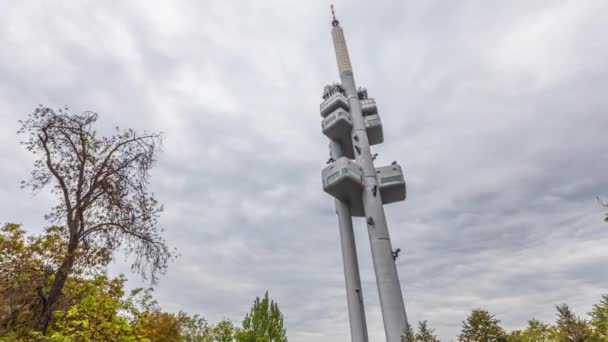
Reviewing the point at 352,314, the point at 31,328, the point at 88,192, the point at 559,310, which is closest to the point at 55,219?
the point at 88,192

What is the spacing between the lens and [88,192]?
11742 millimetres

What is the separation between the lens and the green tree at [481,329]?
50.3 ft

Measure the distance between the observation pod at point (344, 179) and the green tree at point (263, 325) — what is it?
1541cm

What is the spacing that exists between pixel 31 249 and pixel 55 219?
2100mm

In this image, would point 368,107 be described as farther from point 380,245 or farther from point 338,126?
point 380,245

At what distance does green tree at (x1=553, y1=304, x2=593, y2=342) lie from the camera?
14445 mm

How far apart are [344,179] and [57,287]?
27.8m

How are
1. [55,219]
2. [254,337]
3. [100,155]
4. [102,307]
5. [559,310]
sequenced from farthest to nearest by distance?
[254,337], [559,310], [100,155], [55,219], [102,307]

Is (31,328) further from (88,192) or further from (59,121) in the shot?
(59,121)

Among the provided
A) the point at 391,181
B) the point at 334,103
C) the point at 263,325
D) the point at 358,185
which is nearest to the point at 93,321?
the point at 263,325

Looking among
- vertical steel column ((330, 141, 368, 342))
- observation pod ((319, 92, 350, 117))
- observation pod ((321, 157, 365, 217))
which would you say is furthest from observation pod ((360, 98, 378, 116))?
vertical steel column ((330, 141, 368, 342))

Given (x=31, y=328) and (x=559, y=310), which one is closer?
(x=31, y=328)

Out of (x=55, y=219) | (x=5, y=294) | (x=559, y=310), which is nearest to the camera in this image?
(x=5, y=294)

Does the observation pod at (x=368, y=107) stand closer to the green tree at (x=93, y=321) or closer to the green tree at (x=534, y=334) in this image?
the green tree at (x=534, y=334)
